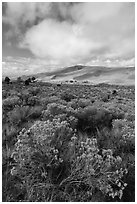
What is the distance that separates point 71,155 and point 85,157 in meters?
0.43

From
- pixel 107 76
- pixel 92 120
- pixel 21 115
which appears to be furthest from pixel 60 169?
pixel 107 76

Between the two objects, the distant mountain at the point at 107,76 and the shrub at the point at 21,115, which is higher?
the distant mountain at the point at 107,76

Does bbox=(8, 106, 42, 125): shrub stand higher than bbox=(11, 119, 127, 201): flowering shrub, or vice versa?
bbox=(8, 106, 42, 125): shrub

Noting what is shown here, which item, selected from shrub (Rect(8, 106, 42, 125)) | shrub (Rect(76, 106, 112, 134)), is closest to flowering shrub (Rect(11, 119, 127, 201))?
shrub (Rect(76, 106, 112, 134))

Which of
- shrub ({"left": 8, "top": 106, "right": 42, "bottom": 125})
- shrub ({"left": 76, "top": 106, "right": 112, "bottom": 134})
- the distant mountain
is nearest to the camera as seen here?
shrub ({"left": 76, "top": 106, "right": 112, "bottom": 134})

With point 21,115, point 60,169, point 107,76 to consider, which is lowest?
point 60,169

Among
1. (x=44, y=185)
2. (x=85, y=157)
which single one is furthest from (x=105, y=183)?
(x=44, y=185)

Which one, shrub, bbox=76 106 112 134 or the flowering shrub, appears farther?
shrub, bbox=76 106 112 134

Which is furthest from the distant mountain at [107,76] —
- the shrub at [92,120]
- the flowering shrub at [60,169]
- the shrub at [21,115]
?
the flowering shrub at [60,169]

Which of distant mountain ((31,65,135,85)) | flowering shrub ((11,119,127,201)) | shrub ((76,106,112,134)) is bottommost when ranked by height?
flowering shrub ((11,119,127,201))

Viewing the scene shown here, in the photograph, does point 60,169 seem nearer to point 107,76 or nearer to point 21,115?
point 21,115

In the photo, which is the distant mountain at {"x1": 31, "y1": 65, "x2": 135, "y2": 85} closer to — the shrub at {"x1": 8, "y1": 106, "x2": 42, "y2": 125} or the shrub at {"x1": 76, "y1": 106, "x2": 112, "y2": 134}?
the shrub at {"x1": 76, "y1": 106, "x2": 112, "y2": 134}

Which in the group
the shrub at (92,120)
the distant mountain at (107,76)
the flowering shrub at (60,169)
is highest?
the distant mountain at (107,76)

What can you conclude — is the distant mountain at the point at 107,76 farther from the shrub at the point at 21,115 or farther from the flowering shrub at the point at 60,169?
the flowering shrub at the point at 60,169
